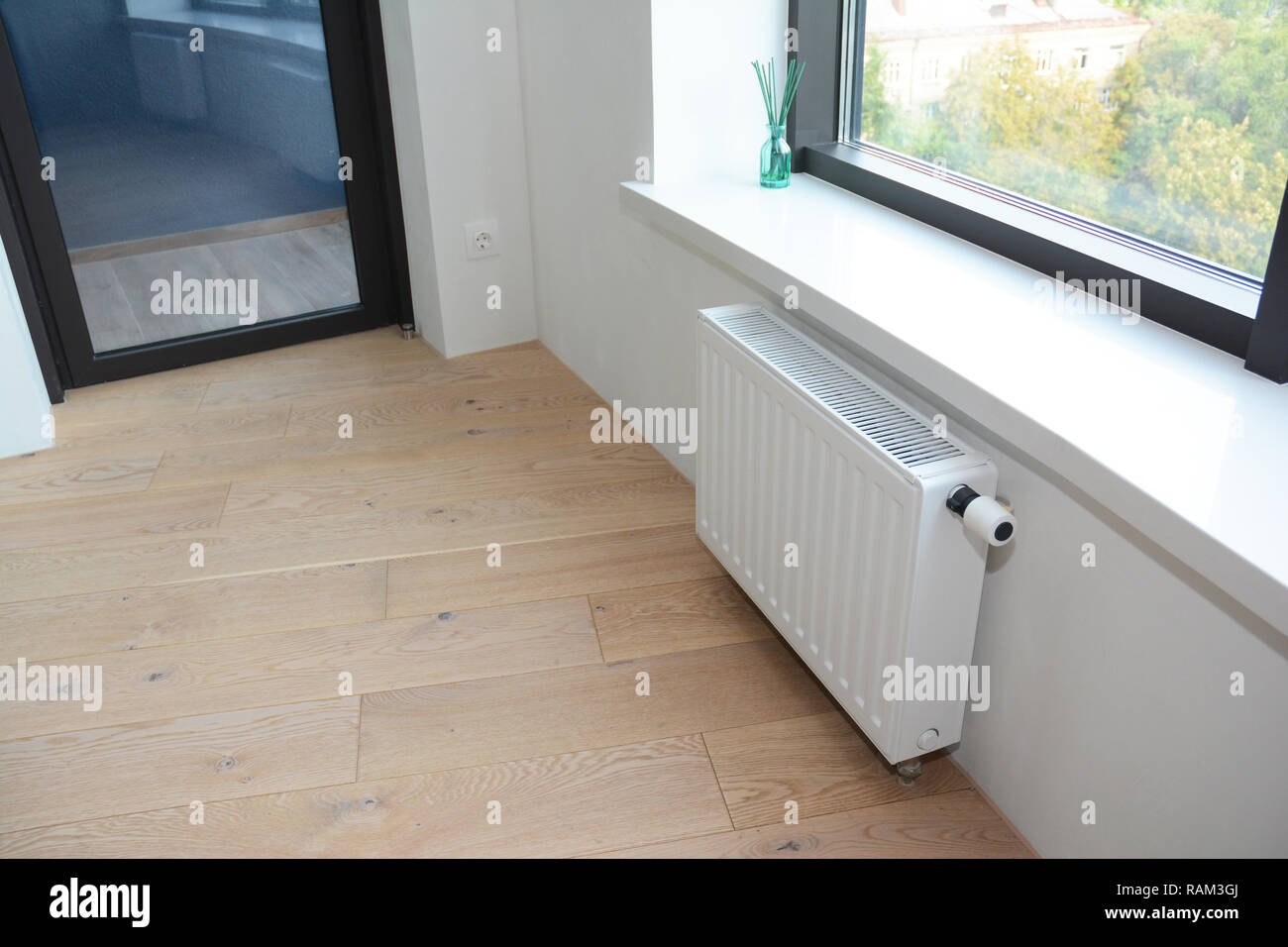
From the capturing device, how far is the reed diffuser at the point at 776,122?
224 cm

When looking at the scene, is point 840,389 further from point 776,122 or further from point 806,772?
point 776,122

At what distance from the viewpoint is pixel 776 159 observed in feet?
7.43

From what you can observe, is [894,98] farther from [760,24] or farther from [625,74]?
[625,74]

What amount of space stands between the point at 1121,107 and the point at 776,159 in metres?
0.81

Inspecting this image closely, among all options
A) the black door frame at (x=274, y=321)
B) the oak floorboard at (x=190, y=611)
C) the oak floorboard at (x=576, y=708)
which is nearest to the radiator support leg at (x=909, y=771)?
the oak floorboard at (x=576, y=708)

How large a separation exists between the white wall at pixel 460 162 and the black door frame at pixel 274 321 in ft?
0.21

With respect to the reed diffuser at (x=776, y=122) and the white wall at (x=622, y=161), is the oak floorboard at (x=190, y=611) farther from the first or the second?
the reed diffuser at (x=776, y=122)

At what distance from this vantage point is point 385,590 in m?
2.22

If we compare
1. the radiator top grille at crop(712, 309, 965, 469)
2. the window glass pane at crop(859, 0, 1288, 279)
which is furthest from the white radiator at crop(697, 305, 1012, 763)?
the window glass pane at crop(859, 0, 1288, 279)

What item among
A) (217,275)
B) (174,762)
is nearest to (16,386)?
(217,275)

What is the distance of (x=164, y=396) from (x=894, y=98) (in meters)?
2.15

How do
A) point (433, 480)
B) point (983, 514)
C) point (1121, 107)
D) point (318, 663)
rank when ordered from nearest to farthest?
point (983, 514), point (1121, 107), point (318, 663), point (433, 480)

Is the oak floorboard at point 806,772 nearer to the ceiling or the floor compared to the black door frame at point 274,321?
nearer to the floor
